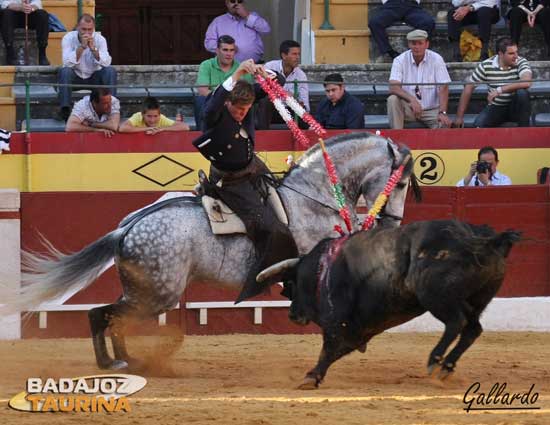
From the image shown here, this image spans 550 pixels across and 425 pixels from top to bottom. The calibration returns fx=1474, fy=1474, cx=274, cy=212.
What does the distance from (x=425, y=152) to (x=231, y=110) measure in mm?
4098

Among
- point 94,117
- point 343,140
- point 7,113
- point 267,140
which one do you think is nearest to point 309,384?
point 343,140

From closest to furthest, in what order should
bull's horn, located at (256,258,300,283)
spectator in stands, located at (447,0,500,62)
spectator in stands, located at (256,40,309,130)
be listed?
1. bull's horn, located at (256,258,300,283)
2. spectator in stands, located at (256,40,309,130)
3. spectator in stands, located at (447,0,500,62)

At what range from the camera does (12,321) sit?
10.9m

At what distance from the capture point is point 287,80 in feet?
41.2

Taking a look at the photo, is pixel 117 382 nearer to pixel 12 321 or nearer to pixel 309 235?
pixel 309 235

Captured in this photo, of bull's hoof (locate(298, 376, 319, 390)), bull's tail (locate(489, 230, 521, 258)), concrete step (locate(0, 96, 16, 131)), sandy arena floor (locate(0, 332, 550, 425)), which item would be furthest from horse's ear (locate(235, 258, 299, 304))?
concrete step (locate(0, 96, 16, 131))

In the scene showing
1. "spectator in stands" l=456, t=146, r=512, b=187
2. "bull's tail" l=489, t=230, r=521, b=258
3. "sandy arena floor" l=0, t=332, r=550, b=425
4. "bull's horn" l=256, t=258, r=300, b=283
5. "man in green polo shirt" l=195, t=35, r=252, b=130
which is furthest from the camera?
"man in green polo shirt" l=195, t=35, r=252, b=130

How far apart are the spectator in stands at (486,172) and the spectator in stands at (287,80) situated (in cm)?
146

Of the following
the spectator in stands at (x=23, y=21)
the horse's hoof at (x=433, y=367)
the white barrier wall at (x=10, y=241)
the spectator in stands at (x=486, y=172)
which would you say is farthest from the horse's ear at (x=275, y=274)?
the spectator in stands at (x=23, y=21)

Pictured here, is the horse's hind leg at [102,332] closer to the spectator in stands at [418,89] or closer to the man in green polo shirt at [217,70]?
the man in green polo shirt at [217,70]

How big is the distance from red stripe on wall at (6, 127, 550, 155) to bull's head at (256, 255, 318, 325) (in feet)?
12.5

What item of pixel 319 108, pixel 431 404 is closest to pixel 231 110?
pixel 431 404

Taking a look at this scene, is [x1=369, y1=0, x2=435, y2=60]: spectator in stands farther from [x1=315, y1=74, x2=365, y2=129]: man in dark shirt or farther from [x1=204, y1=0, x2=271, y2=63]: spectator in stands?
[x1=315, y1=74, x2=365, y2=129]: man in dark shirt

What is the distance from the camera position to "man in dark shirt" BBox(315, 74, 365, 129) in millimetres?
12227
